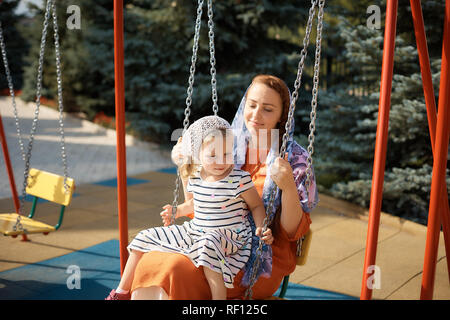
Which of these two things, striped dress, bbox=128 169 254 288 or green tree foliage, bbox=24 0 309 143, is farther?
green tree foliage, bbox=24 0 309 143

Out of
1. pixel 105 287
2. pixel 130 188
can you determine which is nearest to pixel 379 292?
pixel 105 287

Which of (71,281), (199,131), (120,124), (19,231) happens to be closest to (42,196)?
(19,231)

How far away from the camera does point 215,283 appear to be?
197 cm

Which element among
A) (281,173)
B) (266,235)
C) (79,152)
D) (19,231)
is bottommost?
(79,152)

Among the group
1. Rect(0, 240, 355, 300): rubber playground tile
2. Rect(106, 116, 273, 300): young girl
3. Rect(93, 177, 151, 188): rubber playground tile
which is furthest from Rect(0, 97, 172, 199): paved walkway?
Rect(106, 116, 273, 300): young girl

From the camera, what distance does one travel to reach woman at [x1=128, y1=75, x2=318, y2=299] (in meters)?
1.92

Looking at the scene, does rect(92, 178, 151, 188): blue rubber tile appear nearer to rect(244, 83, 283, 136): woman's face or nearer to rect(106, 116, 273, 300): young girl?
rect(244, 83, 283, 136): woman's face

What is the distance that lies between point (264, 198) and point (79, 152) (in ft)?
25.4

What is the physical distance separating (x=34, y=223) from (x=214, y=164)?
82.8 inches

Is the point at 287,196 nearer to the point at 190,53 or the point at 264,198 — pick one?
the point at 264,198

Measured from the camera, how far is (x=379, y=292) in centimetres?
335

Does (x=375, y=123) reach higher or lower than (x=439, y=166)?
lower

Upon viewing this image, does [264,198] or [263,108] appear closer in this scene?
[264,198]

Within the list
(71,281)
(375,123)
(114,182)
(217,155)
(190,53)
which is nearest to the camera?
(217,155)
